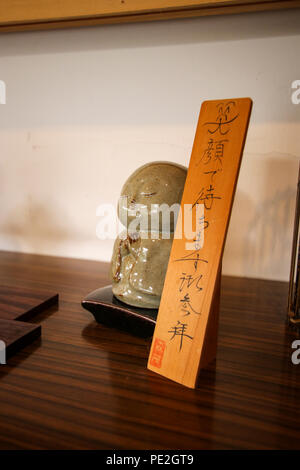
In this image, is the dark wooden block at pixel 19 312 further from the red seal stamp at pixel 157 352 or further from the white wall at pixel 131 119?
the white wall at pixel 131 119

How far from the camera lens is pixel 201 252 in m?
0.51

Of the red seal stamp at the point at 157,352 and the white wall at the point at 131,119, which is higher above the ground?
the white wall at the point at 131,119

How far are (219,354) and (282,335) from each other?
0.51 ft

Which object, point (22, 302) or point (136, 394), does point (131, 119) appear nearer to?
point (22, 302)

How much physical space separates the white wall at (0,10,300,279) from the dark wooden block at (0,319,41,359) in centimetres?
60

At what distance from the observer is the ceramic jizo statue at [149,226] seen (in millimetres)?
615

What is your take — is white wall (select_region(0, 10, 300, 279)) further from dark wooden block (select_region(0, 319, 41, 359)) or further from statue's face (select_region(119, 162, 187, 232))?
dark wooden block (select_region(0, 319, 41, 359))

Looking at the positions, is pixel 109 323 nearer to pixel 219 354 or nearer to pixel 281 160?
pixel 219 354

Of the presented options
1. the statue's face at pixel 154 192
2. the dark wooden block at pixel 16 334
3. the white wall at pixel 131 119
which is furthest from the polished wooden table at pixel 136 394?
the white wall at pixel 131 119

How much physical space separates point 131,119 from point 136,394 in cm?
87
